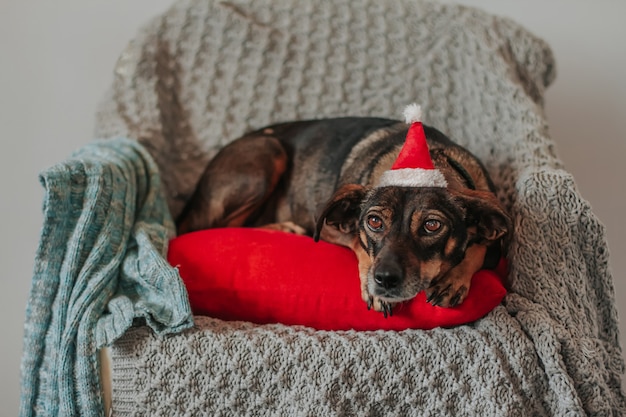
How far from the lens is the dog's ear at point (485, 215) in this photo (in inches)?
72.7

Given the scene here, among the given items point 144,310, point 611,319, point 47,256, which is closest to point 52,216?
point 47,256

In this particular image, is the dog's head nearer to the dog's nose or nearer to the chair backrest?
the dog's nose

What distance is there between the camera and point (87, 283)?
1901 mm

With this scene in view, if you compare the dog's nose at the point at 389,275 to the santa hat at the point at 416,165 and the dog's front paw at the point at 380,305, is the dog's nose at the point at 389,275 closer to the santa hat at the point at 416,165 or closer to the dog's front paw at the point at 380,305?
the dog's front paw at the point at 380,305

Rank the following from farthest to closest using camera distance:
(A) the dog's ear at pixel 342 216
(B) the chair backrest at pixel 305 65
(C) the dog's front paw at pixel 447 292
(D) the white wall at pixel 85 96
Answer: (D) the white wall at pixel 85 96, (B) the chair backrest at pixel 305 65, (A) the dog's ear at pixel 342 216, (C) the dog's front paw at pixel 447 292

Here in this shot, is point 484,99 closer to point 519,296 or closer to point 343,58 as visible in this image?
point 343,58

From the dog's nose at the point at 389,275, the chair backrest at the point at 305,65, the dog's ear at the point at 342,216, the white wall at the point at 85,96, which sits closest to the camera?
the dog's nose at the point at 389,275

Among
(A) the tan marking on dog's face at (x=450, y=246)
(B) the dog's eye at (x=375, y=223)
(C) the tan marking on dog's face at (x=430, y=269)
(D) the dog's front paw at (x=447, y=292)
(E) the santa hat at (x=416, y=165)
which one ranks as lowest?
(D) the dog's front paw at (x=447, y=292)

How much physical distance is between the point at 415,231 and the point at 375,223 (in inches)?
5.0

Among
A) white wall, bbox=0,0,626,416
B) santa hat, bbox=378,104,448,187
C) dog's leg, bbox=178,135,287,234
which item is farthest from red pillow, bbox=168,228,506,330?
white wall, bbox=0,0,626,416

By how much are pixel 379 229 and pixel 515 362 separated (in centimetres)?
52

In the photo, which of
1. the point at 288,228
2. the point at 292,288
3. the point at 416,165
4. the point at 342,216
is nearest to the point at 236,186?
the point at 288,228

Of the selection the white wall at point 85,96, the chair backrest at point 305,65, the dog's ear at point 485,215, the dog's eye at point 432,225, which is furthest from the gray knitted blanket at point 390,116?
the white wall at point 85,96

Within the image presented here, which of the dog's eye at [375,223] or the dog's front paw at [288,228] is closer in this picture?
the dog's eye at [375,223]
